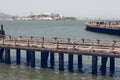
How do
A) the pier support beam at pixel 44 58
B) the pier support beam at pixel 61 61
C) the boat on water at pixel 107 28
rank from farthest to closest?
the boat on water at pixel 107 28
the pier support beam at pixel 44 58
the pier support beam at pixel 61 61

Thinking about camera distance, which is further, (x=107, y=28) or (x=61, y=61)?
(x=107, y=28)

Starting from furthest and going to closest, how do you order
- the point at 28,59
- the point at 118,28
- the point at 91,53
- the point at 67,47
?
the point at 118,28 → the point at 28,59 → the point at 67,47 → the point at 91,53

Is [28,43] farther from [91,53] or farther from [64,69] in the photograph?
[91,53]

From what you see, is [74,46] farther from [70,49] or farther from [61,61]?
[61,61]

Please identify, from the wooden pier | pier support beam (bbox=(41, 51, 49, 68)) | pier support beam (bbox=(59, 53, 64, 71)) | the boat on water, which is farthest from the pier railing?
the boat on water

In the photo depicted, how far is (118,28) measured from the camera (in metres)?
83.1

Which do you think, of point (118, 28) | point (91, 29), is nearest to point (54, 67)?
point (118, 28)

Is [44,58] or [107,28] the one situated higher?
[107,28]

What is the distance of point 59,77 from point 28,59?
7505 millimetres

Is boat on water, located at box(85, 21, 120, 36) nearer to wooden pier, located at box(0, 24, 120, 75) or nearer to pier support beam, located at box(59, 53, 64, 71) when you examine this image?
wooden pier, located at box(0, 24, 120, 75)

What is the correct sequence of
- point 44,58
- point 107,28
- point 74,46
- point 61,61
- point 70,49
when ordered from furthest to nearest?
point 107,28 → point 44,58 → point 61,61 → point 70,49 → point 74,46

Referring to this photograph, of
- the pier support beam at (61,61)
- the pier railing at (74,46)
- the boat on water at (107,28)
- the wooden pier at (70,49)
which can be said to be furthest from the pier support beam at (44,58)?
A: the boat on water at (107,28)

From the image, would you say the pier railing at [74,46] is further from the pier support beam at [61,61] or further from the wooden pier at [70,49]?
the pier support beam at [61,61]

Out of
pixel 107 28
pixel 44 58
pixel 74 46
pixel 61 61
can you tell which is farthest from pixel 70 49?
pixel 107 28
